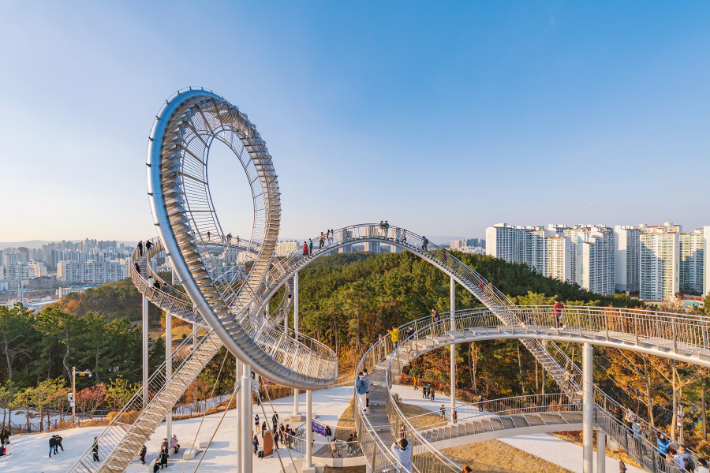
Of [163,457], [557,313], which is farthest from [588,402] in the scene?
[163,457]

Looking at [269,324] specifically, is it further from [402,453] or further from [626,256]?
[626,256]

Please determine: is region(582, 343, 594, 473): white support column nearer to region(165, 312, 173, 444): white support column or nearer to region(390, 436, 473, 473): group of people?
region(390, 436, 473, 473): group of people

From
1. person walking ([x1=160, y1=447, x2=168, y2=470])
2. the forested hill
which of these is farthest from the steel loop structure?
the forested hill

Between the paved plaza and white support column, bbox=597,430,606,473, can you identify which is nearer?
white support column, bbox=597,430,606,473

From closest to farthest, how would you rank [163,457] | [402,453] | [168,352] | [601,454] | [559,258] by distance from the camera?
[402,453] < [601,454] < [163,457] < [168,352] < [559,258]

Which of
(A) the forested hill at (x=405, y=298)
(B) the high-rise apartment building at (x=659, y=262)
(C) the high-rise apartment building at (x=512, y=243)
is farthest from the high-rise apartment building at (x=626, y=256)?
(A) the forested hill at (x=405, y=298)

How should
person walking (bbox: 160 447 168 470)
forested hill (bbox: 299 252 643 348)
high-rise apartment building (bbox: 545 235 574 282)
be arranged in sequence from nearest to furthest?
1. person walking (bbox: 160 447 168 470)
2. forested hill (bbox: 299 252 643 348)
3. high-rise apartment building (bbox: 545 235 574 282)

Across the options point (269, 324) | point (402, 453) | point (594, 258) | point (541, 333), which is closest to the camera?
point (402, 453)
